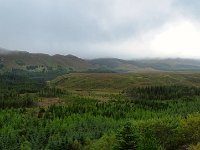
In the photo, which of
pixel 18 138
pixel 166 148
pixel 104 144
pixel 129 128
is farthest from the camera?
pixel 18 138

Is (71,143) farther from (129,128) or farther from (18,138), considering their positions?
(129,128)

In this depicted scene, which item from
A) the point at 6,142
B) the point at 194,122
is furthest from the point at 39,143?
the point at 194,122

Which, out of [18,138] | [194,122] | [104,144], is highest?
[194,122]

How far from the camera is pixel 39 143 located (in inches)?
7229

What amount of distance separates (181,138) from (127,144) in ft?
164

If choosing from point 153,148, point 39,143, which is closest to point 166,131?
point 153,148

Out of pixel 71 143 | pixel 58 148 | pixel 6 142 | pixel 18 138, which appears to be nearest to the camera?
pixel 58 148

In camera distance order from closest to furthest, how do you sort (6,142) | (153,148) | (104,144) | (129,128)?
(129,128), (153,148), (104,144), (6,142)

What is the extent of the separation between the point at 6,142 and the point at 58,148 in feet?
108

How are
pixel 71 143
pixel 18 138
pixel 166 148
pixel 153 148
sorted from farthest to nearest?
pixel 18 138, pixel 71 143, pixel 166 148, pixel 153 148

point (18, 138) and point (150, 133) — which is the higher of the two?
point (150, 133)

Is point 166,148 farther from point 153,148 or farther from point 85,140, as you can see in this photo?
point 85,140

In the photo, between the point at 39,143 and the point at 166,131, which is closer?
the point at 166,131

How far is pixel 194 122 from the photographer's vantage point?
427 ft
